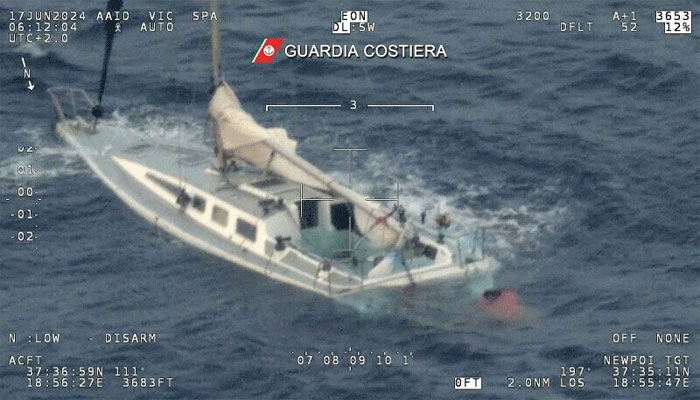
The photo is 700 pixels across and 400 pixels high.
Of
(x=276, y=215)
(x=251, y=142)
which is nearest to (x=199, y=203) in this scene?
(x=251, y=142)

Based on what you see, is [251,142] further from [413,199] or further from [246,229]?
[413,199]

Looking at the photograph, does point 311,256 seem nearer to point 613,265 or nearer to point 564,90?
point 613,265

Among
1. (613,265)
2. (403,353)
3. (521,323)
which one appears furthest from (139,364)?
(613,265)

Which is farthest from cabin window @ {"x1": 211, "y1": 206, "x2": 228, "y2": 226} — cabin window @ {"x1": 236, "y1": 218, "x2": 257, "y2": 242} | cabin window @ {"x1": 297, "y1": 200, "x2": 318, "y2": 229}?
cabin window @ {"x1": 297, "y1": 200, "x2": 318, "y2": 229}

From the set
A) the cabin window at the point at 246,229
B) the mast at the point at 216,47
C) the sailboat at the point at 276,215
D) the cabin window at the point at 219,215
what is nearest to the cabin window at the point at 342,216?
the sailboat at the point at 276,215

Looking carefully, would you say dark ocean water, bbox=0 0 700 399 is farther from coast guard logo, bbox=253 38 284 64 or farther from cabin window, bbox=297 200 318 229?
cabin window, bbox=297 200 318 229

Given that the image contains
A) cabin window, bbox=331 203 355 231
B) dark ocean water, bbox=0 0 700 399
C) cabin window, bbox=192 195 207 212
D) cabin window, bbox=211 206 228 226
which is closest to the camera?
dark ocean water, bbox=0 0 700 399
